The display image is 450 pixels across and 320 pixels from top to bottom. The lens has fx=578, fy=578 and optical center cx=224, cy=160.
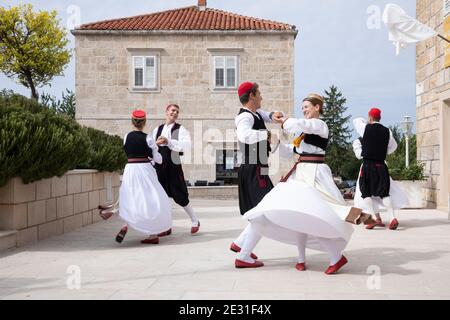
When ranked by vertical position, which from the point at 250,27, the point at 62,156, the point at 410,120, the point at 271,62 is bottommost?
the point at 62,156

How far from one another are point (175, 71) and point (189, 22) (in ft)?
9.00

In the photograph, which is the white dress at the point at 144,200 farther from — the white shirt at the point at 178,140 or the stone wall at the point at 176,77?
the stone wall at the point at 176,77

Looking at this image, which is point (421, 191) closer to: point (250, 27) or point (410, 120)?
point (410, 120)

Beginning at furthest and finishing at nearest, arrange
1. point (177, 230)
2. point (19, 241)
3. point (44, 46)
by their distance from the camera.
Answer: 1. point (44, 46)
2. point (177, 230)
3. point (19, 241)

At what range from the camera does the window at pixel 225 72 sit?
26.7 m

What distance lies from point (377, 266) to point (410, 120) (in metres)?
20.4

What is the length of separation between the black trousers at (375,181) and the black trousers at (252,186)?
449cm

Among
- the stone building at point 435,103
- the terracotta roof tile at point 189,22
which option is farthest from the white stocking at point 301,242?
the terracotta roof tile at point 189,22

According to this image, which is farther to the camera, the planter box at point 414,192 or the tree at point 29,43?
the tree at point 29,43

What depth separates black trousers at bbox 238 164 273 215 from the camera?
672cm

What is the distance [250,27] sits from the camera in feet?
87.8

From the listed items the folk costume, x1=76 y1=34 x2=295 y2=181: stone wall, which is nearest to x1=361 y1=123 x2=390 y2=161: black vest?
the folk costume

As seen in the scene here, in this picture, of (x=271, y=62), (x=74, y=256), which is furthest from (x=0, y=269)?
(x=271, y=62)

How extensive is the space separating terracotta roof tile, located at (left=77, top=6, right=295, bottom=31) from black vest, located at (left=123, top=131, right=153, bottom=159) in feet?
61.9
